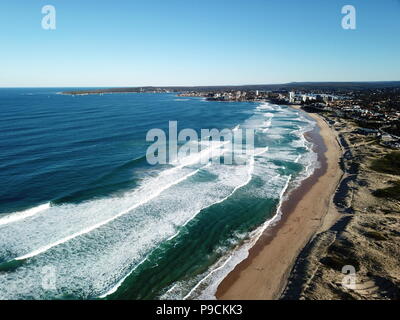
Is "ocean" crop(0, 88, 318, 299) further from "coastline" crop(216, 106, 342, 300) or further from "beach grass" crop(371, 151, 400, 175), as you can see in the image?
"beach grass" crop(371, 151, 400, 175)

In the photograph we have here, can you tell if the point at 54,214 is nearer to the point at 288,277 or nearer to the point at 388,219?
the point at 288,277

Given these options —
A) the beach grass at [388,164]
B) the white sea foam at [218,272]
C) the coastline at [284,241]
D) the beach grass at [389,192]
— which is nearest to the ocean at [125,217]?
the white sea foam at [218,272]

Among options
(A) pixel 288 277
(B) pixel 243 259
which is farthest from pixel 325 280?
(B) pixel 243 259

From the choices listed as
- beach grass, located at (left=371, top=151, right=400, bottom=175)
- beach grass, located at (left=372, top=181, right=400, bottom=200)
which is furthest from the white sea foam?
beach grass, located at (left=371, top=151, right=400, bottom=175)

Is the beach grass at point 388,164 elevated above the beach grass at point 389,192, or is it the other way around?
the beach grass at point 388,164

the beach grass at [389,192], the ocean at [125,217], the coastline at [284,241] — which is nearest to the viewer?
the coastline at [284,241]

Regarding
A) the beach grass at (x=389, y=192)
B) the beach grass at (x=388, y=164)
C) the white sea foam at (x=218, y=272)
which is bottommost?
the white sea foam at (x=218, y=272)

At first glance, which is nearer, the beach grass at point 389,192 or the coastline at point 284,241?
the coastline at point 284,241

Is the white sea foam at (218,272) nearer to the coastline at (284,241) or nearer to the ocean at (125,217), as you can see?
the ocean at (125,217)
